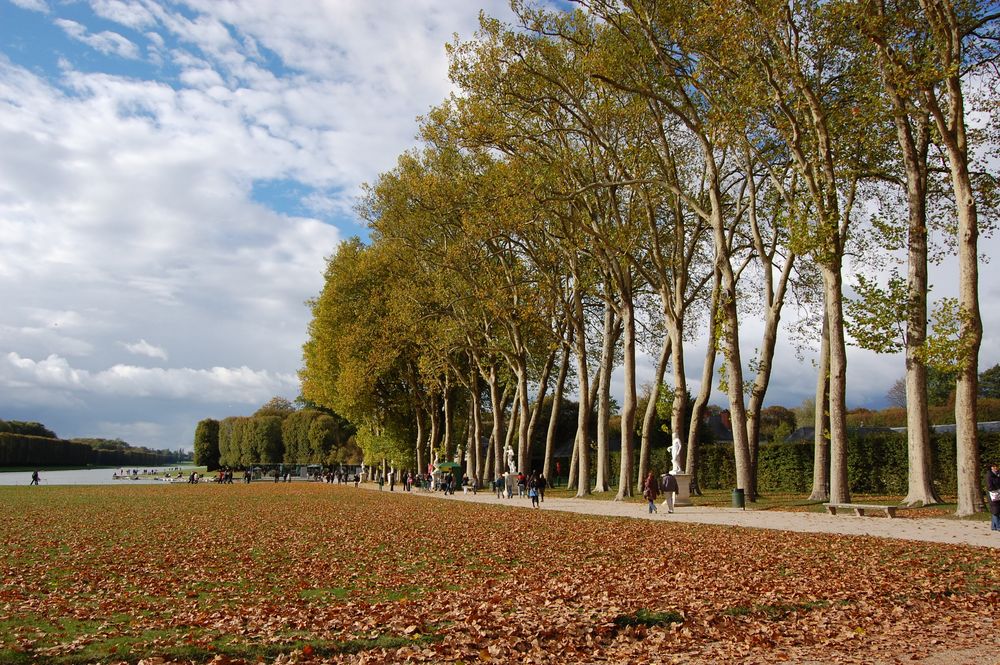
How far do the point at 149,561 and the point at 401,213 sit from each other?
94.9 ft

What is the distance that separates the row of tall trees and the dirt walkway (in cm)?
177

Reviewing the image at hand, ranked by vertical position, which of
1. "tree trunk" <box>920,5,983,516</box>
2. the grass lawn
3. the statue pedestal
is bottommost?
the grass lawn

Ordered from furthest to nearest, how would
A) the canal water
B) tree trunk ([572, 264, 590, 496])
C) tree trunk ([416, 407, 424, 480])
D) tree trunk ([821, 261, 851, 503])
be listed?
the canal water → tree trunk ([416, 407, 424, 480]) → tree trunk ([572, 264, 590, 496]) → tree trunk ([821, 261, 851, 503])

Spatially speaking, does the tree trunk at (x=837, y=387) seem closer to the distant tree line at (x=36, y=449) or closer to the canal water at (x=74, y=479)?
the canal water at (x=74, y=479)

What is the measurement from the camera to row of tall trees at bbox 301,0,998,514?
22.4 m

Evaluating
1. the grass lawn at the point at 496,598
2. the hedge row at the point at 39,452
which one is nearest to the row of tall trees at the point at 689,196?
the grass lawn at the point at 496,598

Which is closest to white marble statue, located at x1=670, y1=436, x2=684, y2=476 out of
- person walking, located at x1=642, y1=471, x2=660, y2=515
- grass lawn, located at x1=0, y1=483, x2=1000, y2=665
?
person walking, located at x1=642, y1=471, x2=660, y2=515

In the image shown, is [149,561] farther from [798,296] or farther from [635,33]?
[798,296]

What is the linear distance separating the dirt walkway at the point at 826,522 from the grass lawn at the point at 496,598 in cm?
164

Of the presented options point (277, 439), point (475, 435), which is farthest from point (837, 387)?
point (277, 439)

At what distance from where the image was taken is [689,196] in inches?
1094

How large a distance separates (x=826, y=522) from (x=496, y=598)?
14127 mm

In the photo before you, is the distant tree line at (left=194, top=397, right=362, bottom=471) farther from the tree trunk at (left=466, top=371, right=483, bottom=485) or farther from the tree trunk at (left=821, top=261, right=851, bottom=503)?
the tree trunk at (left=821, top=261, right=851, bottom=503)

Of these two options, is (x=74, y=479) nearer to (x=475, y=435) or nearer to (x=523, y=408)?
(x=475, y=435)
